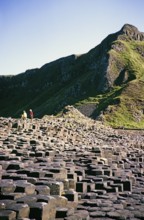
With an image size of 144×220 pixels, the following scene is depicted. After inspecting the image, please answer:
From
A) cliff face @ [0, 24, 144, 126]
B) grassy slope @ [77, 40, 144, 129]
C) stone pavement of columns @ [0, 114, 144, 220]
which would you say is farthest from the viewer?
cliff face @ [0, 24, 144, 126]

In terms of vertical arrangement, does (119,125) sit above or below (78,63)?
below

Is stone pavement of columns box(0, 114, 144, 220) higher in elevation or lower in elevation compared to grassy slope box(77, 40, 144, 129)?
lower

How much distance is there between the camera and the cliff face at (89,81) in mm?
83938

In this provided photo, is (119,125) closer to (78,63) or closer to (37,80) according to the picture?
(78,63)

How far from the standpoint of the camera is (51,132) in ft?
96.2

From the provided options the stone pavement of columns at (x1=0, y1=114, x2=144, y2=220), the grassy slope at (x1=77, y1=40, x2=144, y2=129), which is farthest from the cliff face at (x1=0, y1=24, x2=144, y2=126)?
the stone pavement of columns at (x1=0, y1=114, x2=144, y2=220)

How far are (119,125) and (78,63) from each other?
7335cm

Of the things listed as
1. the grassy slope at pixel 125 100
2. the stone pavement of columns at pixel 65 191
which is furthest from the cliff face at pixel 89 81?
the stone pavement of columns at pixel 65 191

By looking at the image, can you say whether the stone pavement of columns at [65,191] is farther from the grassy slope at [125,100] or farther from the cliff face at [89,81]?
the cliff face at [89,81]

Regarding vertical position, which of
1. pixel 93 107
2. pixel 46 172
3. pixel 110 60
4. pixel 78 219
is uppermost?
pixel 110 60

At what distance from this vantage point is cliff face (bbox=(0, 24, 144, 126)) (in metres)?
83.9

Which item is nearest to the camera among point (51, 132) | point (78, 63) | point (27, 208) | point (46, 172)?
point (27, 208)

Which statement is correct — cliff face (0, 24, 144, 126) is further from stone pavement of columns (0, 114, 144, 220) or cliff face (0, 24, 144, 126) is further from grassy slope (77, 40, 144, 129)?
stone pavement of columns (0, 114, 144, 220)

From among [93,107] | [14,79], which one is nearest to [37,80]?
[14,79]
